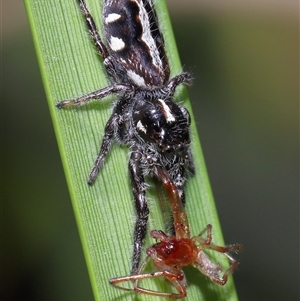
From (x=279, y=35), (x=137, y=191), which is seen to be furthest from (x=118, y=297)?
(x=279, y=35)

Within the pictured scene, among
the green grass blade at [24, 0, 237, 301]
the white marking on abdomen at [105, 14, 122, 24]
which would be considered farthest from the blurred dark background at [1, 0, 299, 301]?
the white marking on abdomen at [105, 14, 122, 24]

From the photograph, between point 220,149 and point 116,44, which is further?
point 220,149

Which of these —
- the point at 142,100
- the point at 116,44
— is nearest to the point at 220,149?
the point at 142,100

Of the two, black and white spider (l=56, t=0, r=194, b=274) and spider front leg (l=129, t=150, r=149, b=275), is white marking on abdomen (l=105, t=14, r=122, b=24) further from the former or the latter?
spider front leg (l=129, t=150, r=149, b=275)

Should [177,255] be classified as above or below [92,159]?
below

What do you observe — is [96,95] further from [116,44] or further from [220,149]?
[220,149]

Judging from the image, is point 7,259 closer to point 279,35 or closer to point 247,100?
point 247,100

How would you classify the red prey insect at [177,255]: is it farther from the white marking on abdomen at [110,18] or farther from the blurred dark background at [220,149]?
the blurred dark background at [220,149]
